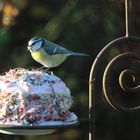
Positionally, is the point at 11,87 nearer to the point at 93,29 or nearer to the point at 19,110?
the point at 19,110

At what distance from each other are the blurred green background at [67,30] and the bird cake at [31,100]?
1436mm

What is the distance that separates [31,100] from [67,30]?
161cm

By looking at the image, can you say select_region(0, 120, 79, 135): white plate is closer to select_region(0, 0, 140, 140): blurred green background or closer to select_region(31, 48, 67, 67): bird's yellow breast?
select_region(31, 48, 67, 67): bird's yellow breast

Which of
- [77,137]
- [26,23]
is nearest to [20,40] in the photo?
[26,23]

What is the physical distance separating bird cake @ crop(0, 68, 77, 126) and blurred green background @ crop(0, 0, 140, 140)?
144 cm

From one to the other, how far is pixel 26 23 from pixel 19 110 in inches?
75.2

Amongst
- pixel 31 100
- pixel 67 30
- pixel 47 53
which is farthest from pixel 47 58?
pixel 67 30

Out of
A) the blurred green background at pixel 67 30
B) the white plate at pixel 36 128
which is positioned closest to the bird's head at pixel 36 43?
the white plate at pixel 36 128

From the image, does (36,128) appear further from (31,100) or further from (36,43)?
(36,43)

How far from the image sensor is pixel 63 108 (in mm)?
2607

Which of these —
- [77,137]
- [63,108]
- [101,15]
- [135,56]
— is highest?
[101,15]

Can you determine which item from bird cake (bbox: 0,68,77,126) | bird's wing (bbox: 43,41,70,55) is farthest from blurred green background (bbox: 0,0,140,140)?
bird cake (bbox: 0,68,77,126)

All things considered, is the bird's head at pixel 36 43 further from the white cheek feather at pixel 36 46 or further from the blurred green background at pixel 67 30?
the blurred green background at pixel 67 30

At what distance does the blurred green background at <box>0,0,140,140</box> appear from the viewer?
4.08 m
